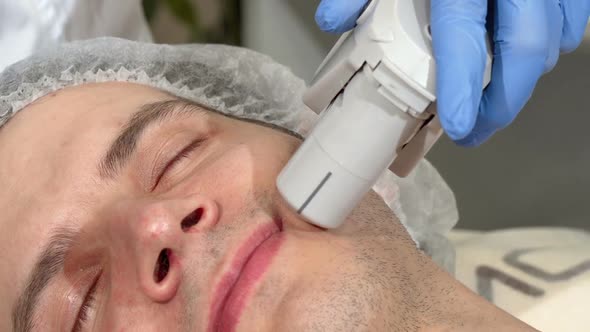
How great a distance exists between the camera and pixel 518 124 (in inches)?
60.2

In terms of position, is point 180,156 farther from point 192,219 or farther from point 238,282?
point 238,282

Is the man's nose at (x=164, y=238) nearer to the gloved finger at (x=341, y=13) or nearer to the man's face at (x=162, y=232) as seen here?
the man's face at (x=162, y=232)

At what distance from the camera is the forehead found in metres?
0.89

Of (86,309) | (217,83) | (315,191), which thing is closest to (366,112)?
(315,191)

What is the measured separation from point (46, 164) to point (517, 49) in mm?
703

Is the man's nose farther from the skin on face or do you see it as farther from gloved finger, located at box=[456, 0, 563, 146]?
gloved finger, located at box=[456, 0, 563, 146]

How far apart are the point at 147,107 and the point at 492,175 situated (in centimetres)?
100

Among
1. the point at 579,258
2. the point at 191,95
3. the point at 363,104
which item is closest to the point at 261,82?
the point at 191,95

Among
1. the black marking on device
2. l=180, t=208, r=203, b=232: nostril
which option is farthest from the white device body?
l=180, t=208, r=203, b=232: nostril

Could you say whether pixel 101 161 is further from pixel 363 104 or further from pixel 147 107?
pixel 363 104

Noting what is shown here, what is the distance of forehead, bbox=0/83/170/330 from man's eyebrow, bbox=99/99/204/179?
14 mm

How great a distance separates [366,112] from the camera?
0.74m

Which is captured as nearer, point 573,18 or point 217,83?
point 573,18

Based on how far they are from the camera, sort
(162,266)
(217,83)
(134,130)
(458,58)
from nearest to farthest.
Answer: (458,58) < (162,266) < (134,130) < (217,83)
